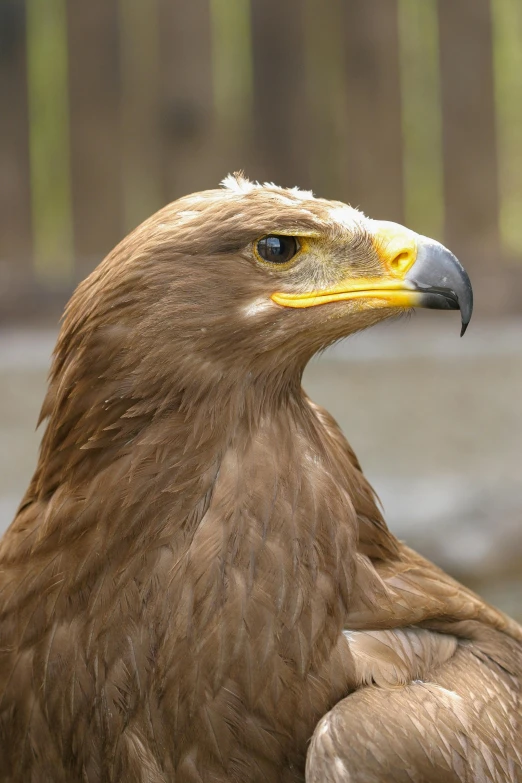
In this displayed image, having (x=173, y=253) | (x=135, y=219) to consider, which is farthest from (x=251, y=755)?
(x=135, y=219)

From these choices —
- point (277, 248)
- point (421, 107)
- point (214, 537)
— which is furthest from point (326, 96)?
point (214, 537)

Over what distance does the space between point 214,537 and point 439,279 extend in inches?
27.9

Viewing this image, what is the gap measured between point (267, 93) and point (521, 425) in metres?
2.13

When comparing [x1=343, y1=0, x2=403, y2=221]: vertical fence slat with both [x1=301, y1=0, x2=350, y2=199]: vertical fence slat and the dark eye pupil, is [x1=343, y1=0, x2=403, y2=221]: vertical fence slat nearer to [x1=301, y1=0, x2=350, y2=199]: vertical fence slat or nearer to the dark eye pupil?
[x1=301, y1=0, x2=350, y2=199]: vertical fence slat

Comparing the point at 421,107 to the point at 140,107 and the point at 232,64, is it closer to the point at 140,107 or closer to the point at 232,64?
the point at 232,64

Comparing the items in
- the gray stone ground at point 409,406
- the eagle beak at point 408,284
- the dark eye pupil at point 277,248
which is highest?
the dark eye pupil at point 277,248

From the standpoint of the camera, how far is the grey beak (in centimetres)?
242

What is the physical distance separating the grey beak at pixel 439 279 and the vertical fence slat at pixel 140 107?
3670 millimetres

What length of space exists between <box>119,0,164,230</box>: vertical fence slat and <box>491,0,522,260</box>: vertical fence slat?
179 cm

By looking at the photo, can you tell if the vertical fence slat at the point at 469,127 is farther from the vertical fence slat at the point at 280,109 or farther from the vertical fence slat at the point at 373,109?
the vertical fence slat at the point at 280,109

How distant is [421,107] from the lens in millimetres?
6074

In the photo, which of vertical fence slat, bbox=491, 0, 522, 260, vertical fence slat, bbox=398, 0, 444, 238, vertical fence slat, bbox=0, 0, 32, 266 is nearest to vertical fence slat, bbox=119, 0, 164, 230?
vertical fence slat, bbox=0, 0, 32, 266

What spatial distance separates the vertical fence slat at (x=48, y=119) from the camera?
5.92m

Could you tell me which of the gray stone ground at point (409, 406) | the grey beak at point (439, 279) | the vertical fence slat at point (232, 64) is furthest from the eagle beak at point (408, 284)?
the vertical fence slat at point (232, 64)
